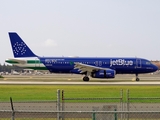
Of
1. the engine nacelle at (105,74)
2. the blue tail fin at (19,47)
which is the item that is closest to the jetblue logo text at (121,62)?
the engine nacelle at (105,74)

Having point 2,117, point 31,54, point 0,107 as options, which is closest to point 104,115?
point 2,117

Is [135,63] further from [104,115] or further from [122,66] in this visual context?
[104,115]

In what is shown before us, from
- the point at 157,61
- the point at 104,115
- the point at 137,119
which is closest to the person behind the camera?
the point at 104,115

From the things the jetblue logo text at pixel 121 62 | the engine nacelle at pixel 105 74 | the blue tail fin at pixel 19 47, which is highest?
the blue tail fin at pixel 19 47

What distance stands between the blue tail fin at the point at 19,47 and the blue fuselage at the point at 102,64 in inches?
91.0

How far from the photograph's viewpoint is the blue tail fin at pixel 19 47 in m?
54.1

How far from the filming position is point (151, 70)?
5422 centimetres

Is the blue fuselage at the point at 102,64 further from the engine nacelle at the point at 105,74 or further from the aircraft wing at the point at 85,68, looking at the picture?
the engine nacelle at the point at 105,74

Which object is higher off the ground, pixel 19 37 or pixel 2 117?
pixel 19 37

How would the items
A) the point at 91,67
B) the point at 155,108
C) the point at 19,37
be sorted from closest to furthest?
the point at 155,108, the point at 91,67, the point at 19,37

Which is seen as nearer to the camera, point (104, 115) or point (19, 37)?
point (104, 115)

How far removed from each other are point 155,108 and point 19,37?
4055 centimetres

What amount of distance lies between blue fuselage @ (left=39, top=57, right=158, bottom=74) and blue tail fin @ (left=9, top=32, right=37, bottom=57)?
2310mm

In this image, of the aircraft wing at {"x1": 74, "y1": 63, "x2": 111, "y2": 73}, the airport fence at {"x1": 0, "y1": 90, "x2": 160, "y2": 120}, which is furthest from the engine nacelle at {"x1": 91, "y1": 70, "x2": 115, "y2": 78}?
the airport fence at {"x1": 0, "y1": 90, "x2": 160, "y2": 120}
